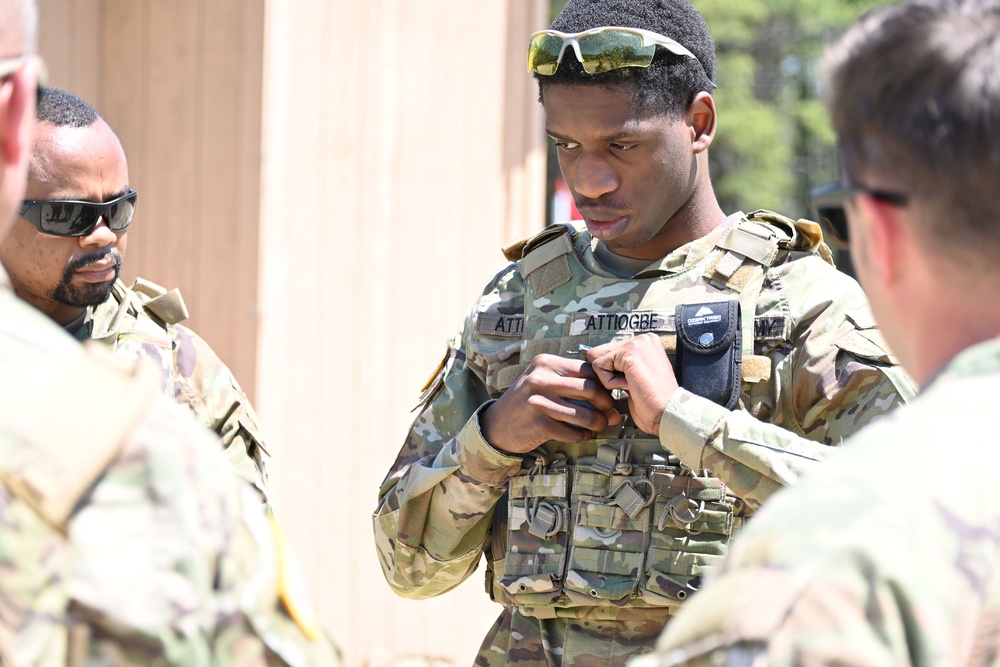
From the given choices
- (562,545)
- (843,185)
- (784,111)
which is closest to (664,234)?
(562,545)

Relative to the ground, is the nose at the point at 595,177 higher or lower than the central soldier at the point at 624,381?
higher

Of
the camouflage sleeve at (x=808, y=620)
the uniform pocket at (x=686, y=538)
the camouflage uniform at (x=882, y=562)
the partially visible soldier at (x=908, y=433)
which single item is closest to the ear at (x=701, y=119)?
the uniform pocket at (x=686, y=538)

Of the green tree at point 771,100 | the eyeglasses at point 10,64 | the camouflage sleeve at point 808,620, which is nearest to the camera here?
the camouflage sleeve at point 808,620

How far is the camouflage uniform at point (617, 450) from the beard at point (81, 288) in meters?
0.96

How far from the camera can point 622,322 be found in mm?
2875

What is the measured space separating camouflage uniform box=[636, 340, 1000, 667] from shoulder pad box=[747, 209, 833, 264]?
57.8 inches

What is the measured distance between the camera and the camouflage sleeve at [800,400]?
253cm

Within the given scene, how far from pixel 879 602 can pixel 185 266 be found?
4839mm

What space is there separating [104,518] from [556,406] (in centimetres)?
145

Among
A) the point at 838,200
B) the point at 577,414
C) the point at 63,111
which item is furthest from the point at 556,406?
the point at 63,111

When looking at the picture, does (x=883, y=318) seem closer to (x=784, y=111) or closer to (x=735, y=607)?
(x=735, y=607)

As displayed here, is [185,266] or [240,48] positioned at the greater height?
[240,48]

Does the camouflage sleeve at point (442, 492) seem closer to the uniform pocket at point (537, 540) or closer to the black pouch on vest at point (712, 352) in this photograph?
the uniform pocket at point (537, 540)

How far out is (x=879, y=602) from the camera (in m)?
1.26
